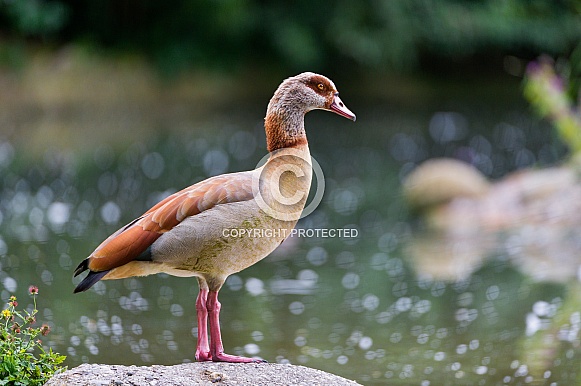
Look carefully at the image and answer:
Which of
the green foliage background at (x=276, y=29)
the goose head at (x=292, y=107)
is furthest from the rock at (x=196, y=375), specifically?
the green foliage background at (x=276, y=29)

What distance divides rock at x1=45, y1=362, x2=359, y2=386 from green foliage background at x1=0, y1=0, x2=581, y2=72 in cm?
1844

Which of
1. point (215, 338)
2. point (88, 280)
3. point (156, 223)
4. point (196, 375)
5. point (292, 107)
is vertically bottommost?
point (196, 375)

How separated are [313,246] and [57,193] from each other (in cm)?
403

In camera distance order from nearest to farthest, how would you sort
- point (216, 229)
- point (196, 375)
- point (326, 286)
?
1. point (196, 375)
2. point (216, 229)
3. point (326, 286)

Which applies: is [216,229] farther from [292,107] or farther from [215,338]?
[292,107]

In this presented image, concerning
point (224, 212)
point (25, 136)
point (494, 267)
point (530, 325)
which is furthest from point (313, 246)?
point (25, 136)

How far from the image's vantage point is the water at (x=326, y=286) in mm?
6000

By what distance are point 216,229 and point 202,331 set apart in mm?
535

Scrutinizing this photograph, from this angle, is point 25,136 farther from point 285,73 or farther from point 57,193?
point 285,73

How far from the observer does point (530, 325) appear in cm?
668

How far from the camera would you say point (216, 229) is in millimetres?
4238

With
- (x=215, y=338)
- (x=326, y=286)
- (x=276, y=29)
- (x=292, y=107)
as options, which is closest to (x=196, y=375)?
(x=215, y=338)

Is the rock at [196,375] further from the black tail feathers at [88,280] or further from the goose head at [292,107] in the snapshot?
the goose head at [292,107]

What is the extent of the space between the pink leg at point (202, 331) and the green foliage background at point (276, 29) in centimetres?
1813
